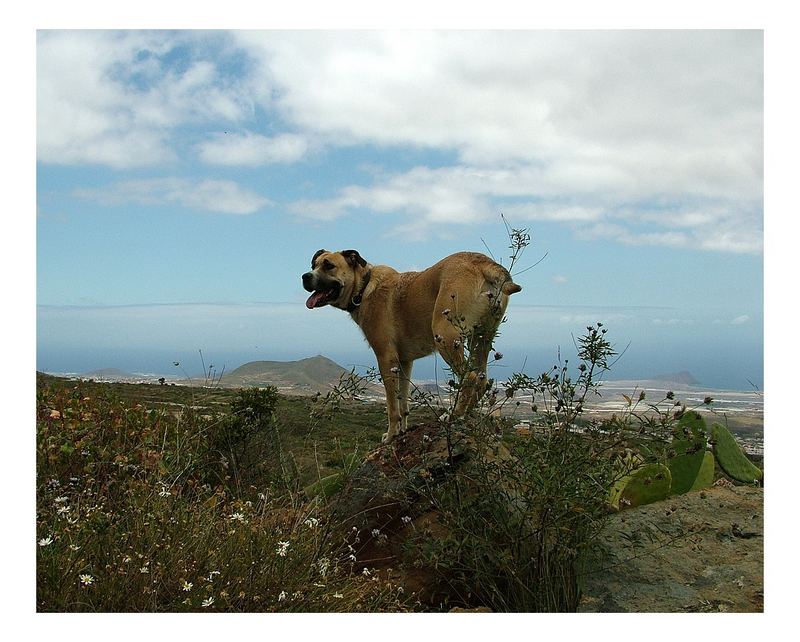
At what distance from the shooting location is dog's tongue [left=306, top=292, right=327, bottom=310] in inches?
327

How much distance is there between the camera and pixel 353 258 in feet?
28.3

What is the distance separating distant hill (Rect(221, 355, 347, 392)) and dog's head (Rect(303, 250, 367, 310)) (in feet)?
2.15

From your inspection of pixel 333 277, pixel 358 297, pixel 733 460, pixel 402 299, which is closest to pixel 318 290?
pixel 333 277

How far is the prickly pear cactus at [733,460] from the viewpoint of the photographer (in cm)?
757

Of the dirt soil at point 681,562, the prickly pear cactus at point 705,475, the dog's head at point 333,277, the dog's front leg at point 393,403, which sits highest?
the dog's head at point 333,277

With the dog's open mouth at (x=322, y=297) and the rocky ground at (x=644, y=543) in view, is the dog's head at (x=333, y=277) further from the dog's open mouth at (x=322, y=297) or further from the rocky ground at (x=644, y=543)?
the rocky ground at (x=644, y=543)

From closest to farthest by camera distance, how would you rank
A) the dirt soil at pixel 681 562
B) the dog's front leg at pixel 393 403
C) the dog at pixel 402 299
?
1. the dirt soil at pixel 681 562
2. the dog at pixel 402 299
3. the dog's front leg at pixel 393 403

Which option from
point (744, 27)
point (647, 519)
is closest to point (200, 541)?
point (647, 519)

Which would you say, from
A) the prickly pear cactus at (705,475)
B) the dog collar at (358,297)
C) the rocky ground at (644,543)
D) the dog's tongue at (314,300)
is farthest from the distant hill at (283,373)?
the prickly pear cactus at (705,475)

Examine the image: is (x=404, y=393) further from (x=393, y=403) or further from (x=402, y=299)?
(x=402, y=299)

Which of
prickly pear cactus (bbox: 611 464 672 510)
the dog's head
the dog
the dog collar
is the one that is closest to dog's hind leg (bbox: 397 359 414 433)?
the dog

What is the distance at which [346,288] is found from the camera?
870 cm

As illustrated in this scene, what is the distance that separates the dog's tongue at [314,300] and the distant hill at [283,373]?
1.85 ft
